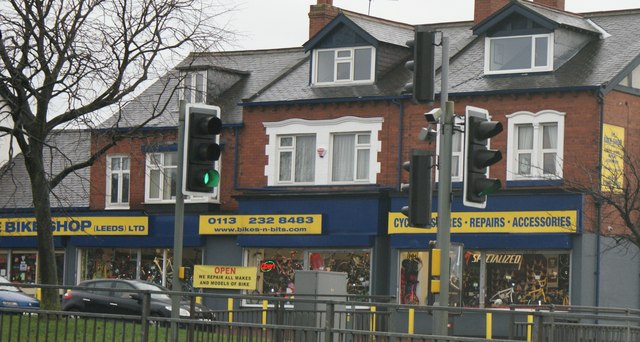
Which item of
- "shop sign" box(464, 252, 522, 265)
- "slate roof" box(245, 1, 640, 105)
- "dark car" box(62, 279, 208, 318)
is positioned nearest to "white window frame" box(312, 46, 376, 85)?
"slate roof" box(245, 1, 640, 105)

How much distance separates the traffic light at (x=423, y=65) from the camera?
696 inches

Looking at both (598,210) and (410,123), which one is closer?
(598,210)

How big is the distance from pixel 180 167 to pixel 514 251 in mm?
21639

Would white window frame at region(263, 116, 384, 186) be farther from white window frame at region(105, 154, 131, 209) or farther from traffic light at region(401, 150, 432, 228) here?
traffic light at region(401, 150, 432, 228)

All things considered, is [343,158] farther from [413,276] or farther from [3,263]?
[3,263]

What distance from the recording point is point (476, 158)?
57.2 feet

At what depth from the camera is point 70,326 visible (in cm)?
1639

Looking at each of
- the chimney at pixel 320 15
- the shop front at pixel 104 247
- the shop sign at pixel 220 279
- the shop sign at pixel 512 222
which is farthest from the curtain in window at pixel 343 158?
the shop sign at pixel 220 279

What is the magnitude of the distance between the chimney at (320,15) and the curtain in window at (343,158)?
7.31m

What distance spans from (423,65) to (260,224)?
23.5m

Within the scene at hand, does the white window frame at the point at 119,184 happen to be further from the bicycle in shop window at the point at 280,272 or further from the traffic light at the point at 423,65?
the traffic light at the point at 423,65

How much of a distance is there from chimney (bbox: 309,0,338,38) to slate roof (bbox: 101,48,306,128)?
3.23 ft

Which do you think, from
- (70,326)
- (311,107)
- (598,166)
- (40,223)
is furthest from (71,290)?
(311,107)

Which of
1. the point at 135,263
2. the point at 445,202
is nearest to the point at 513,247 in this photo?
the point at 135,263
